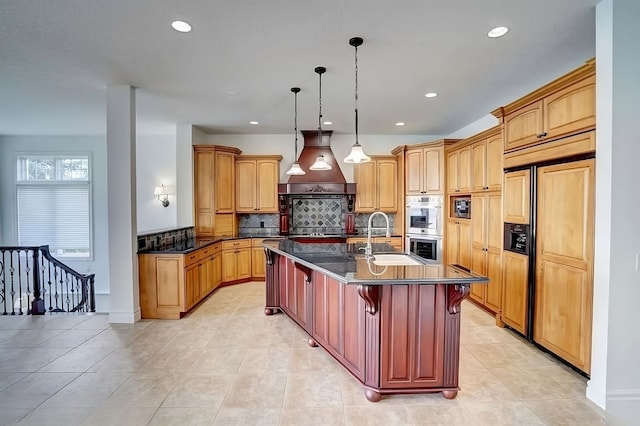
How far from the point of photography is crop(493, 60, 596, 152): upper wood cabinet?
2.39 m

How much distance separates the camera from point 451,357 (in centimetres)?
224

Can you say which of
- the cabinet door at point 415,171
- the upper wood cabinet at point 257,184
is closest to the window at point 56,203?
the upper wood cabinet at point 257,184

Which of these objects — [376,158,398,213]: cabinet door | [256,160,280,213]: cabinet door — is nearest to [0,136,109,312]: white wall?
[256,160,280,213]: cabinet door

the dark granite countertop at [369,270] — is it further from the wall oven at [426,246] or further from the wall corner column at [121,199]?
the wall oven at [426,246]

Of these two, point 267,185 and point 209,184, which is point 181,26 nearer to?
point 209,184

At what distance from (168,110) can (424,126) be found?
14.2 feet

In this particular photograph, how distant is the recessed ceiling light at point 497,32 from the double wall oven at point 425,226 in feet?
9.37

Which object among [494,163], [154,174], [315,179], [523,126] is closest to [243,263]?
[315,179]

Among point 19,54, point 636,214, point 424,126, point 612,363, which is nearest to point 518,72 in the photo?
Answer: point 636,214

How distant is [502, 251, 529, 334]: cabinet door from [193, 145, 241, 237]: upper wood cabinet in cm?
460

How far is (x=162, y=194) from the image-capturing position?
6.04 meters

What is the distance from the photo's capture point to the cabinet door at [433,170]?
5062mm

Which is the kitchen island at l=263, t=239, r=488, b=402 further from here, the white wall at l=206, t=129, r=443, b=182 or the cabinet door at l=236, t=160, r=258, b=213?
the white wall at l=206, t=129, r=443, b=182

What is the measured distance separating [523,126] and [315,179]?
3.34 m
